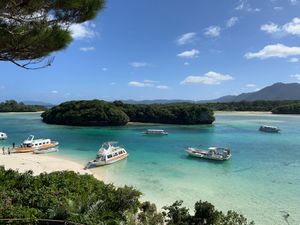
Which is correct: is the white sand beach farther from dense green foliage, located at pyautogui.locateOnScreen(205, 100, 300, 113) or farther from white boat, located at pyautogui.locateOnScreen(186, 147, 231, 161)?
dense green foliage, located at pyautogui.locateOnScreen(205, 100, 300, 113)

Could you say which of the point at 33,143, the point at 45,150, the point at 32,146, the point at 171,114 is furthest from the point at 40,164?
the point at 171,114

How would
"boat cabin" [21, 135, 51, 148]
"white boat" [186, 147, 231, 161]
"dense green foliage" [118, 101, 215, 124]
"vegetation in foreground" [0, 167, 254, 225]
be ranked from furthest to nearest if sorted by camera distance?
1. "dense green foliage" [118, 101, 215, 124]
2. "boat cabin" [21, 135, 51, 148]
3. "white boat" [186, 147, 231, 161]
4. "vegetation in foreground" [0, 167, 254, 225]

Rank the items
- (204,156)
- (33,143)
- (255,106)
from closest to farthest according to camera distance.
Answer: (204,156) → (33,143) → (255,106)

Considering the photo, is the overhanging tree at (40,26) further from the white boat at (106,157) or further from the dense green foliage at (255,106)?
the dense green foliage at (255,106)

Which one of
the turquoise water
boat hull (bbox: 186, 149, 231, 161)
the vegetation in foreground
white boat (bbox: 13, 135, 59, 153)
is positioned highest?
the vegetation in foreground

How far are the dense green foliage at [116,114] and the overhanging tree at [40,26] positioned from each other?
65.8 metres

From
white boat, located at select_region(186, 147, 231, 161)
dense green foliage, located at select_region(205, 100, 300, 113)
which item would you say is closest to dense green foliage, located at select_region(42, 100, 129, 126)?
white boat, located at select_region(186, 147, 231, 161)

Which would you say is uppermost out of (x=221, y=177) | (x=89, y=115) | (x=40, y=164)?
(x=89, y=115)

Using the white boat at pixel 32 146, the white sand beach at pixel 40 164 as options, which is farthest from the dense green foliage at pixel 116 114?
the white sand beach at pixel 40 164

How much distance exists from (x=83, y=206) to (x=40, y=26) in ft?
17.6

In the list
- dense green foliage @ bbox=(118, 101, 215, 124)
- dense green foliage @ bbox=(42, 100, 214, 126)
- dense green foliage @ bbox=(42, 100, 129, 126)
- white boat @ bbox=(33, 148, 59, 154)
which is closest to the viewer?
white boat @ bbox=(33, 148, 59, 154)

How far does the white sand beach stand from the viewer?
26.5 m

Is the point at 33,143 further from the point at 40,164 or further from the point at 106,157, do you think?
the point at 106,157

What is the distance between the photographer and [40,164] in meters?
28.8
